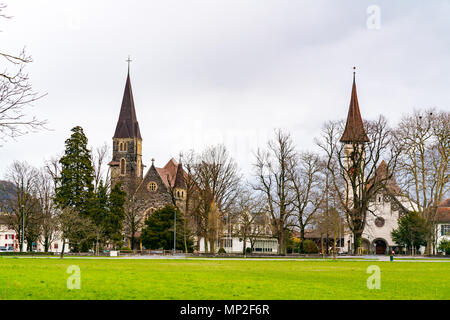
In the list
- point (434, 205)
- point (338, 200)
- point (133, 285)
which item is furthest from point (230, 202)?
point (133, 285)

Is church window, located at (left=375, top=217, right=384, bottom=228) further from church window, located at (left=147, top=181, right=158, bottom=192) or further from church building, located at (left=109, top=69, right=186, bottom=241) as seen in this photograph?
church window, located at (left=147, top=181, right=158, bottom=192)

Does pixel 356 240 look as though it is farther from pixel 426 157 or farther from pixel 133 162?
pixel 133 162

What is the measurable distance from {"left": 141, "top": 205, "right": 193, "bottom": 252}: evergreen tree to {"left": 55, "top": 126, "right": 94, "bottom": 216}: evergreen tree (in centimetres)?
829

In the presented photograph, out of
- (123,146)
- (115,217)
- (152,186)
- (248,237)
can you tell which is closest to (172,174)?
(152,186)

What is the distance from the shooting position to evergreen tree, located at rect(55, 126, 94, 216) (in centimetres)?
6938

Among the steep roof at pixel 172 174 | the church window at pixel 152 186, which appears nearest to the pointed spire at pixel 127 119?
the steep roof at pixel 172 174

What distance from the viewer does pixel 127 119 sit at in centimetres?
10381

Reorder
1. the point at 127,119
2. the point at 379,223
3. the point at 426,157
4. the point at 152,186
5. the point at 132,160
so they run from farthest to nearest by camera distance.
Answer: the point at 127,119
the point at 132,160
the point at 152,186
the point at 379,223
the point at 426,157

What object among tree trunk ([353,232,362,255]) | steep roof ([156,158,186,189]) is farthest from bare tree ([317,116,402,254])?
steep roof ([156,158,186,189])

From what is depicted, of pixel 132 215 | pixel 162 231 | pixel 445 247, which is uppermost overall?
pixel 132 215

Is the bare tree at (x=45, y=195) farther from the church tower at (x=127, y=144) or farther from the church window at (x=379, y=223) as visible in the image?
the church window at (x=379, y=223)

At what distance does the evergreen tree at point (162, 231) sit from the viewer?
7219 centimetres
